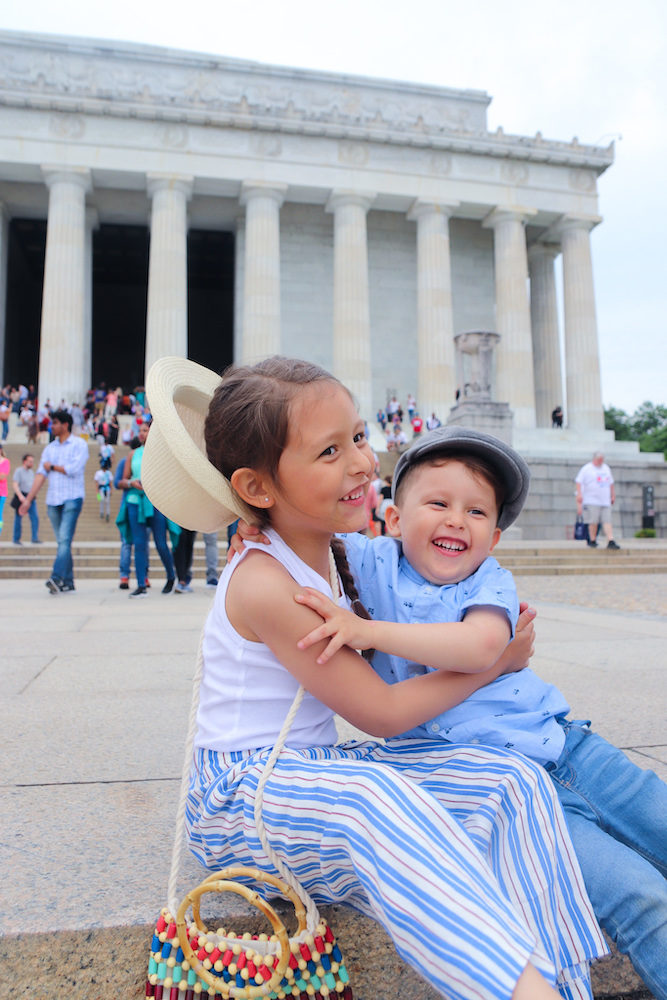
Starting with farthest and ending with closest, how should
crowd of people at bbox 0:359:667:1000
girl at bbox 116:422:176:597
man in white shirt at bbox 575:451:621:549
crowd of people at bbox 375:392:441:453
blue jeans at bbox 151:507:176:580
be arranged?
crowd of people at bbox 375:392:441:453, man in white shirt at bbox 575:451:621:549, blue jeans at bbox 151:507:176:580, girl at bbox 116:422:176:597, crowd of people at bbox 0:359:667:1000

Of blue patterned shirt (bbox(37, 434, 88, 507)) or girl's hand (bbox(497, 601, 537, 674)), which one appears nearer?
girl's hand (bbox(497, 601, 537, 674))

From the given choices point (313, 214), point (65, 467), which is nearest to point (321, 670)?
point (65, 467)

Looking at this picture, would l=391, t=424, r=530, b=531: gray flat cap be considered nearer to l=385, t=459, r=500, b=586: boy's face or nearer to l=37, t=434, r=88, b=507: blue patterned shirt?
l=385, t=459, r=500, b=586: boy's face

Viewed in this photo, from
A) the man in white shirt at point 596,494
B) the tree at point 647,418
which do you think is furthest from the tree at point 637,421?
the man in white shirt at point 596,494

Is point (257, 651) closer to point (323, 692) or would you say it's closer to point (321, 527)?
point (323, 692)

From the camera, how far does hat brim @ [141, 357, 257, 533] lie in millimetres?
1819

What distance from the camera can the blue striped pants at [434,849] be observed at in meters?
1.31

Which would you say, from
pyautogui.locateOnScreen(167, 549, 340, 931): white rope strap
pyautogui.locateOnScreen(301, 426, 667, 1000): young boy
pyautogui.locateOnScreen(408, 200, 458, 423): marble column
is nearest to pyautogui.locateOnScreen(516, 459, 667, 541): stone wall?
pyautogui.locateOnScreen(408, 200, 458, 423): marble column

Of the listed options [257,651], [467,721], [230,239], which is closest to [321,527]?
[257,651]

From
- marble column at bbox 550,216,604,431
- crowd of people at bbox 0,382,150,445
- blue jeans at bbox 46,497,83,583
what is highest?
marble column at bbox 550,216,604,431

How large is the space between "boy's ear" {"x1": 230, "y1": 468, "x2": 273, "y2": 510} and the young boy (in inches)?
10.7

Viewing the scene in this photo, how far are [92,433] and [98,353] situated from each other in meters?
22.6

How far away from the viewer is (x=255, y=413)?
70.6 inches

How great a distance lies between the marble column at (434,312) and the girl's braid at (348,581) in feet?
100
